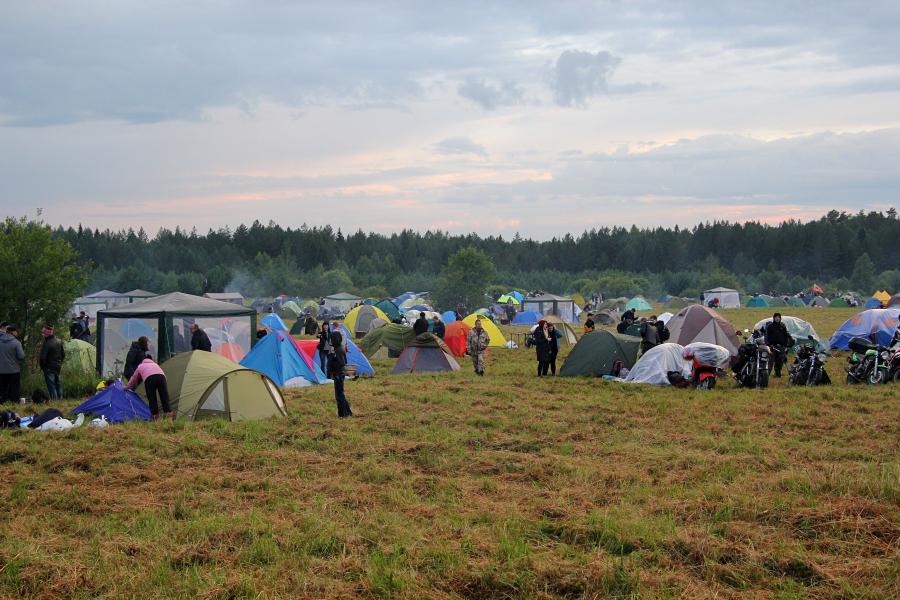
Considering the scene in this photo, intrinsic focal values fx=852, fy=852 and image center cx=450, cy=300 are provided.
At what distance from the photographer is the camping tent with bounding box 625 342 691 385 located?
689 inches

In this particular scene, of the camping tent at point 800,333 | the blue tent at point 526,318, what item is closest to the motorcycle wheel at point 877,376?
the camping tent at point 800,333

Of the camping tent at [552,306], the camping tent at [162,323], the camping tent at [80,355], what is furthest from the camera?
the camping tent at [552,306]

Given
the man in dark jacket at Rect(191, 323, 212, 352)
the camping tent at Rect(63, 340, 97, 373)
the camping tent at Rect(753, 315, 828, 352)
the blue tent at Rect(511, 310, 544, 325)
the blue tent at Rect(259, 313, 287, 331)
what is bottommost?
the blue tent at Rect(511, 310, 544, 325)

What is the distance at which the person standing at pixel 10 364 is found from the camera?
1459cm

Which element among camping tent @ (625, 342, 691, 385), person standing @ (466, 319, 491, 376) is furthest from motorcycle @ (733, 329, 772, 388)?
person standing @ (466, 319, 491, 376)

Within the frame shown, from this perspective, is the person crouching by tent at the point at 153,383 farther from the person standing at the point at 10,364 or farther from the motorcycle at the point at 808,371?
the motorcycle at the point at 808,371

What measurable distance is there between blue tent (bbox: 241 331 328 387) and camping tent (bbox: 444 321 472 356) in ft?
29.8

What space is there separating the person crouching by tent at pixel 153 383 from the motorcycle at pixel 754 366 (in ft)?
36.1

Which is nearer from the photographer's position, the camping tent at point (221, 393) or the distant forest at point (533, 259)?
the camping tent at point (221, 393)

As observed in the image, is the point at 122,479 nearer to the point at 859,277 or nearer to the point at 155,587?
the point at 155,587

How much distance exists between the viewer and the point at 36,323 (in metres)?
17.7

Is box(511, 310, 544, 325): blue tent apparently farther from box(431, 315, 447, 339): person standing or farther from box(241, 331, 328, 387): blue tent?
box(241, 331, 328, 387): blue tent

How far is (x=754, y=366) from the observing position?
1706 centimetres

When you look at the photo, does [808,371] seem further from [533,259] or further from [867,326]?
[533,259]
